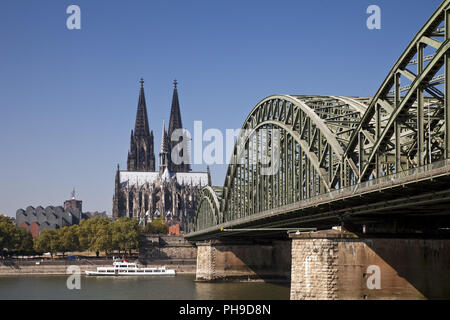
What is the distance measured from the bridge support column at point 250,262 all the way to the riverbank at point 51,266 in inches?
1465

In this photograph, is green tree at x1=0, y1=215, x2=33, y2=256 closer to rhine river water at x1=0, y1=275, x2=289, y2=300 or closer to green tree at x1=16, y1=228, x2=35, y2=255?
green tree at x1=16, y1=228, x2=35, y2=255

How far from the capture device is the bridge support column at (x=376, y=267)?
46.4 m

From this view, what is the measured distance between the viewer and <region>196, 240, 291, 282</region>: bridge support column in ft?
318

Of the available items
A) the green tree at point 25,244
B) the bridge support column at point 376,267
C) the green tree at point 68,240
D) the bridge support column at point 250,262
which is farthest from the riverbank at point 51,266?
the bridge support column at point 376,267

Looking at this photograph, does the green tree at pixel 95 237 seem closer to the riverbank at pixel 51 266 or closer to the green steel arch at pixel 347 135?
the riverbank at pixel 51 266

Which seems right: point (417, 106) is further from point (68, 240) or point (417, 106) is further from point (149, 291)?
point (68, 240)

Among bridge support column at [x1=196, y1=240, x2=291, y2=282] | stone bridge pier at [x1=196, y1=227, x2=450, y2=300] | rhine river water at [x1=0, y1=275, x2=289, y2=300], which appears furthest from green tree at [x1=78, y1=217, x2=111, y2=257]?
stone bridge pier at [x1=196, y1=227, x2=450, y2=300]

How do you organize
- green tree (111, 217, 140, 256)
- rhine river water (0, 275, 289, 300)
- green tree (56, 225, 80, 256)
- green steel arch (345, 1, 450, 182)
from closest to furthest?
green steel arch (345, 1, 450, 182) < rhine river water (0, 275, 289, 300) < green tree (56, 225, 80, 256) < green tree (111, 217, 140, 256)

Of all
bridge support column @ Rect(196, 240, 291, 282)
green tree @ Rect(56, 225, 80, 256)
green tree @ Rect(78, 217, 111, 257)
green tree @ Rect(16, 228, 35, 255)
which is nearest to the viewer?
bridge support column @ Rect(196, 240, 291, 282)

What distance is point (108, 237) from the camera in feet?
506

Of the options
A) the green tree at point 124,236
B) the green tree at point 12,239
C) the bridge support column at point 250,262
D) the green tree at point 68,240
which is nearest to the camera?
the bridge support column at point 250,262

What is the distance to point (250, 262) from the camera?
97.5 m

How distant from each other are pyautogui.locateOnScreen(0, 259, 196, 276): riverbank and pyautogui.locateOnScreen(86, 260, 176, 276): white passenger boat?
674 centimetres

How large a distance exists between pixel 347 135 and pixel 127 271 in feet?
221
